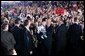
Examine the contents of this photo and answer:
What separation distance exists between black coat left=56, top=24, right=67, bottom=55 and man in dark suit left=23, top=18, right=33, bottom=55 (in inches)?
22.3

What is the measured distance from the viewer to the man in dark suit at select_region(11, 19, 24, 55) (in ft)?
22.5

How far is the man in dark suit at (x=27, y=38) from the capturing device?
6.83 meters

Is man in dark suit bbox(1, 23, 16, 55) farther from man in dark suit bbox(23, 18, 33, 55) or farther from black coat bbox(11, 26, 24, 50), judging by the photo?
man in dark suit bbox(23, 18, 33, 55)

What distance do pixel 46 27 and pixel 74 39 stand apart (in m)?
0.63

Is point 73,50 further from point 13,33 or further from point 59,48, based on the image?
point 13,33

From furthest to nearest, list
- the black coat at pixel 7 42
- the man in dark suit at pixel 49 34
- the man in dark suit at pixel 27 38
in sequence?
the man in dark suit at pixel 49 34 < the man in dark suit at pixel 27 38 < the black coat at pixel 7 42

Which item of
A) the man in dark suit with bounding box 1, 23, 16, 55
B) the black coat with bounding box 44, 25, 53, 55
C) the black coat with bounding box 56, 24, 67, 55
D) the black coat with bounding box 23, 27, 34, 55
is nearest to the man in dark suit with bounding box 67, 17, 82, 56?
the black coat with bounding box 56, 24, 67, 55

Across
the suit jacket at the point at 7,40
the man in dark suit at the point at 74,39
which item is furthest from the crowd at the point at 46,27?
the suit jacket at the point at 7,40

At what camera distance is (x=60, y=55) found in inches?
276

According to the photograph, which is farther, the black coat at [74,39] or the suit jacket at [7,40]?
the black coat at [74,39]

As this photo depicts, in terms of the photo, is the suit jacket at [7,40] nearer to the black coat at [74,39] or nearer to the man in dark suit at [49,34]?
the man in dark suit at [49,34]

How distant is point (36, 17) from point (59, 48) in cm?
81

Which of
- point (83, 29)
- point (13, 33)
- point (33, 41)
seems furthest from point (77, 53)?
point (13, 33)

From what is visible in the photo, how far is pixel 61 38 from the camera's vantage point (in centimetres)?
700
